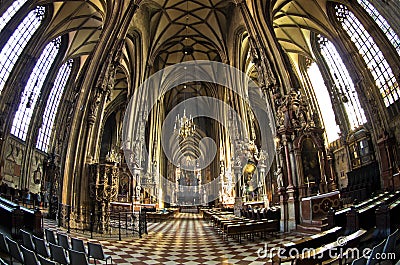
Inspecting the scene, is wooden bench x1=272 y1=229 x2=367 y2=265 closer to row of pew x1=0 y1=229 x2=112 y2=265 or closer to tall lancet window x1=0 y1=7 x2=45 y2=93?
row of pew x1=0 y1=229 x2=112 y2=265

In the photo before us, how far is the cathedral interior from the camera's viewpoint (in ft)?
41.9

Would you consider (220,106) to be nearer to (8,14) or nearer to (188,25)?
(188,25)

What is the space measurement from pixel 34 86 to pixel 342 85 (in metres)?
25.8

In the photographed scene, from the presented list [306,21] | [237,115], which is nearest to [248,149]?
[237,115]

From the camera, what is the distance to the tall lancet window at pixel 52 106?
24047 mm

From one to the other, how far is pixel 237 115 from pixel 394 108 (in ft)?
41.7

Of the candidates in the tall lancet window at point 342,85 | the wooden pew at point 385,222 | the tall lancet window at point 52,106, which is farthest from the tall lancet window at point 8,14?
the tall lancet window at point 342,85

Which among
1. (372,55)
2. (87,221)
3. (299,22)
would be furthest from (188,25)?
(87,221)

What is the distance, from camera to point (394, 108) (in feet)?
51.1

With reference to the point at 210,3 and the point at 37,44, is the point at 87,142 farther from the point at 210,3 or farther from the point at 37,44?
the point at 210,3

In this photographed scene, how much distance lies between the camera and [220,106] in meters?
32.9

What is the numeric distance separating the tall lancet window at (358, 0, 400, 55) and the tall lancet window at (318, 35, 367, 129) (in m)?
4.72

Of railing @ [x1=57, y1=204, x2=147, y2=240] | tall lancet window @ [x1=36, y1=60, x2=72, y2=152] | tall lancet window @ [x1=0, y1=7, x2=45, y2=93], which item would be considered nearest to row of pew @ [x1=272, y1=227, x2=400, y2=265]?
railing @ [x1=57, y1=204, x2=147, y2=240]

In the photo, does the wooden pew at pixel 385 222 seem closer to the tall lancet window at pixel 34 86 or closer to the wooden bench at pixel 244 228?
the wooden bench at pixel 244 228
